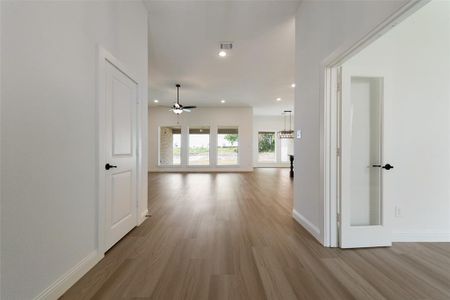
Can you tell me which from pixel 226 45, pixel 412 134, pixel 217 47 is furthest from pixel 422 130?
pixel 217 47

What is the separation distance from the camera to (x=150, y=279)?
5.70 feet

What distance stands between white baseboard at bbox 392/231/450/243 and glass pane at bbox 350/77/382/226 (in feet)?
1.27

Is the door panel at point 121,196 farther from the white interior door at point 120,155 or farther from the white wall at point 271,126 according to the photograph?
the white wall at point 271,126

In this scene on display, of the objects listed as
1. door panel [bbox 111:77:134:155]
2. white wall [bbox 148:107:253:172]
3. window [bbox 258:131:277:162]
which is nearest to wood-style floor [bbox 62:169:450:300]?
door panel [bbox 111:77:134:155]

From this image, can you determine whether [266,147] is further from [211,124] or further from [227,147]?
[211,124]

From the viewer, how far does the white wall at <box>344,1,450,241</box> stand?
2.49 meters

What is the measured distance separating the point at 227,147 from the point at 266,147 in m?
3.57

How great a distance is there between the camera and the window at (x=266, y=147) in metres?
12.6

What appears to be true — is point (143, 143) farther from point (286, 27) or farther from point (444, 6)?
point (444, 6)

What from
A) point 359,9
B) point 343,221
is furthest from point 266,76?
point 343,221

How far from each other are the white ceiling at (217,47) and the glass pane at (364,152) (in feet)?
5.73

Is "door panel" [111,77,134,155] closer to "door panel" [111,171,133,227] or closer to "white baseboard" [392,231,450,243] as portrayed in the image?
"door panel" [111,171,133,227]

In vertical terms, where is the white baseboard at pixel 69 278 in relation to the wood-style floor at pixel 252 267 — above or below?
above

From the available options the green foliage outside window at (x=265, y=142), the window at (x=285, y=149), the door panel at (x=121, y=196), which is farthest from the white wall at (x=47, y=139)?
the window at (x=285, y=149)
